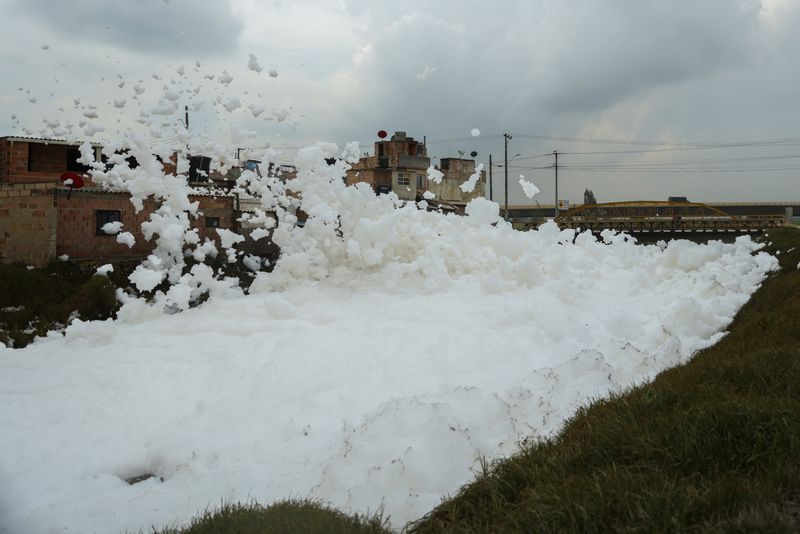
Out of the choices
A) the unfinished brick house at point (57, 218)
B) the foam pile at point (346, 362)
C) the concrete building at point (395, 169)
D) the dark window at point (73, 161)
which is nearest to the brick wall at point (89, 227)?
the unfinished brick house at point (57, 218)

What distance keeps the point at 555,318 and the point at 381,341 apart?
13.4ft

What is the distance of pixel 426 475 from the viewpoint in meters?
7.16

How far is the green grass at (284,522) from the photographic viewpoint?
5.09m

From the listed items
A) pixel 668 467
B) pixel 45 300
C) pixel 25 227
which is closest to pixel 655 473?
pixel 668 467

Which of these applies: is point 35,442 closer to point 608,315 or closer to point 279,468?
point 279,468

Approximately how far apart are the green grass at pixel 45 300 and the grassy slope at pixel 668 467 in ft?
45.1

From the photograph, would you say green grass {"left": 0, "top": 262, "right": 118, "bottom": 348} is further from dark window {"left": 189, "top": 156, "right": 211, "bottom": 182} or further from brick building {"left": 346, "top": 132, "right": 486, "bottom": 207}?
brick building {"left": 346, "top": 132, "right": 486, "bottom": 207}

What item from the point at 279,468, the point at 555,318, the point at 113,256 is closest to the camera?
the point at 279,468

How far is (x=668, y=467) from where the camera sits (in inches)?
183

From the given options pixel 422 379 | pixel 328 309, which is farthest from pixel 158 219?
pixel 422 379

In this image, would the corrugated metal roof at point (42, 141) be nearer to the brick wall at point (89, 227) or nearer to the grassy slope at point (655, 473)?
the brick wall at point (89, 227)

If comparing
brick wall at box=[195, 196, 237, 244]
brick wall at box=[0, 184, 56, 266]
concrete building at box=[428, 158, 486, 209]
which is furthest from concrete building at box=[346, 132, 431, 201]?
brick wall at box=[0, 184, 56, 266]

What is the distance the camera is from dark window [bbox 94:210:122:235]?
78.7 ft

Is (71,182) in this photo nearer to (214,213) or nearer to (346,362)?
(214,213)
